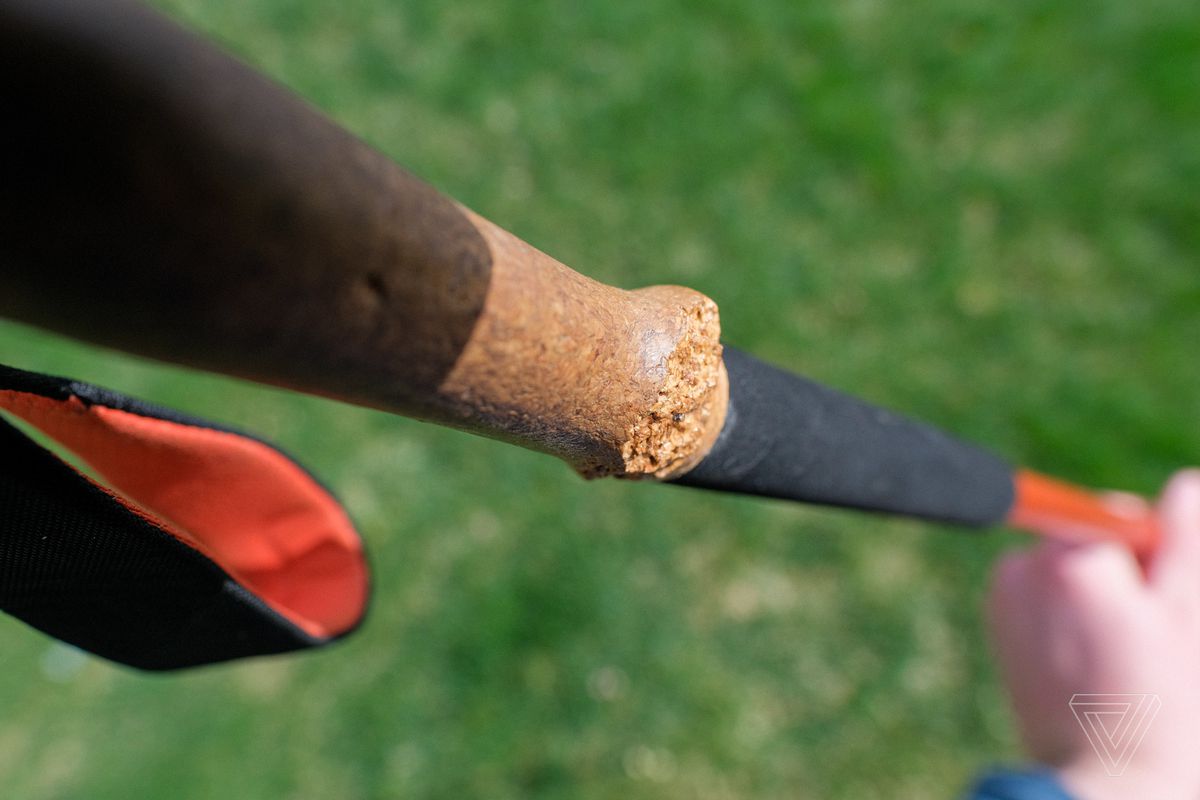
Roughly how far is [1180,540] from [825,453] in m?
1.34

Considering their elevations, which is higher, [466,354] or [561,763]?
[466,354]

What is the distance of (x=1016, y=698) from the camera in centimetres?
175

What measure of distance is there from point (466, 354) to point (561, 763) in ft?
8.93

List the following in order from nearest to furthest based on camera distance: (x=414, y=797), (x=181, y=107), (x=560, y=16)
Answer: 1. (x=181, y=107)
2. (x=414, y=797)
3. (x=560, y=16)

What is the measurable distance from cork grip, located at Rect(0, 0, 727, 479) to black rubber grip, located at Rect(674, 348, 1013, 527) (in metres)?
0.29

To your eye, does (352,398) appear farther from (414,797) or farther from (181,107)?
(414,797)

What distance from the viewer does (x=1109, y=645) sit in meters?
1.49

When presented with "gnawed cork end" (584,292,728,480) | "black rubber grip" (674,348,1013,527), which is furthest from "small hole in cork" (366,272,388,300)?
"black rubber grip" (674,348,1013,527)

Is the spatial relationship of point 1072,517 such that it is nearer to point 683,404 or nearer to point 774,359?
point 683,404

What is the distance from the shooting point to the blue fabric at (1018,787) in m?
1.34

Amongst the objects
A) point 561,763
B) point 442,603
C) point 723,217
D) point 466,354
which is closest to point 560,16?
point 723,217

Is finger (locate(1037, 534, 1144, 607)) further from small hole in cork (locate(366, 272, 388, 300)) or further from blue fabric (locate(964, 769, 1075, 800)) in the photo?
small hole in cork (locate(366, 272, 388, 300))

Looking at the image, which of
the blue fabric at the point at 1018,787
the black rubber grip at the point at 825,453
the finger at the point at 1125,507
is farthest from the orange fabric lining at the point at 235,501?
the finger at the point at 1125,507

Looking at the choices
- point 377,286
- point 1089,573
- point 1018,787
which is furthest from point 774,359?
point 377,286
